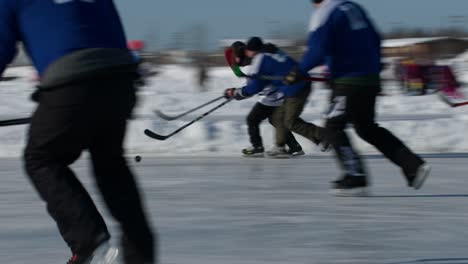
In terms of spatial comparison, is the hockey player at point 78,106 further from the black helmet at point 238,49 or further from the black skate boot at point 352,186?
the black helmet at point 238,49

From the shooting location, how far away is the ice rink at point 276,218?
4.17m

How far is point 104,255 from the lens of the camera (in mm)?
3316

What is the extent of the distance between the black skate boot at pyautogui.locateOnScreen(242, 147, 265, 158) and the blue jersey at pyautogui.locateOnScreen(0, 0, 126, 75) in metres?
6.40

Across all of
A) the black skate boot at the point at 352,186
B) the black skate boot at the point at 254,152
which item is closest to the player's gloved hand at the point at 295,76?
the black skate boot at the point at 352,186

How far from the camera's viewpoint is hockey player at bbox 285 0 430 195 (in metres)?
5.92

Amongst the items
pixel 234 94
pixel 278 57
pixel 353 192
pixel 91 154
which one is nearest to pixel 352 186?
pixel 353 192

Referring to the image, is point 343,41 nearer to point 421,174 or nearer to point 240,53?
point 421,174

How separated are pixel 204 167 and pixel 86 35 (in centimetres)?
533

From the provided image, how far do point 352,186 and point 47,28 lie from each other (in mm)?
3422

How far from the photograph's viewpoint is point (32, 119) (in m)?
3.25

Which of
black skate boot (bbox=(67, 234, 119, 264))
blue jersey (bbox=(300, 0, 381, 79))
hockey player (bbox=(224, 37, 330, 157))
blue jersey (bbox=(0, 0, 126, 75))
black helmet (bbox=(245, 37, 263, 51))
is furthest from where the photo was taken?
black helmet (bbox=(245, 37, 263, 51))

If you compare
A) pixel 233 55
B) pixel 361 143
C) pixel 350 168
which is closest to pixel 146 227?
pixel 350 168

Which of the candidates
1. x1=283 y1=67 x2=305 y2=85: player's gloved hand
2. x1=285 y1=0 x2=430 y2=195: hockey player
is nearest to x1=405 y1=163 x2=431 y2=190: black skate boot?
x1=285 y1=0 x2=430 y2=195: hockey player

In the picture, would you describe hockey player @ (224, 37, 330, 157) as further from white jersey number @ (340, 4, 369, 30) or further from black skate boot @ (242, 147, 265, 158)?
white jersey number @ (340, 4, 369, 30)
